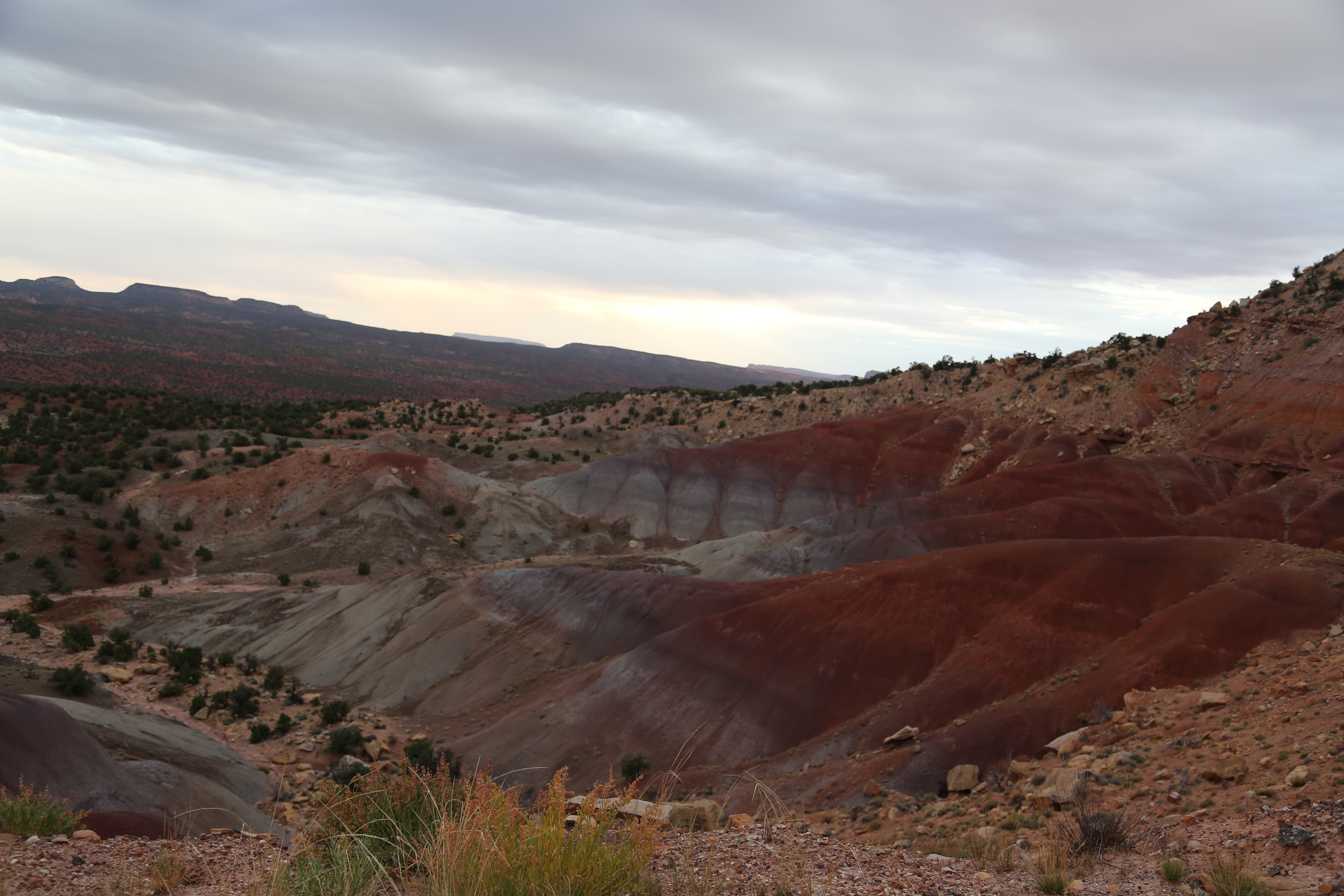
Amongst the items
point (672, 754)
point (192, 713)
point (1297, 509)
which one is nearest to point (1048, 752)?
point (672, 754)

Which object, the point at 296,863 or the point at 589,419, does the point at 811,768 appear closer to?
the point at 296,863

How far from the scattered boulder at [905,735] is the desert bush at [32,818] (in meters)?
15.3

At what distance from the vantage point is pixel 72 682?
22.2 meters

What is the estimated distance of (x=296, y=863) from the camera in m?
5.80

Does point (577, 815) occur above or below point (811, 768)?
above

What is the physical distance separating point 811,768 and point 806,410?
57.1 metres

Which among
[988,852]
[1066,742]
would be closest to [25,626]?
[1066,742]

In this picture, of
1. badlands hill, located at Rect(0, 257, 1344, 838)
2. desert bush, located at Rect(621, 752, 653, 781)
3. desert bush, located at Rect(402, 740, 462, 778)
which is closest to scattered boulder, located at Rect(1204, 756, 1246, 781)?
badlands hill, located at Rect(0, 257, 1344, 838)

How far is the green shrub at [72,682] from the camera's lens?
72.4ft

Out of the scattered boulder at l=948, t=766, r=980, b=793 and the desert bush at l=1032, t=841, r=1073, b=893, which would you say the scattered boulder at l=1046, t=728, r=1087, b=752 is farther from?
the desert bush at l=1032, t=841, r=1073, b=893

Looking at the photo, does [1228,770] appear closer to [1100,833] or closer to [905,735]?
[1100,833]

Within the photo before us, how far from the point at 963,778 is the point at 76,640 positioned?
33.1 m

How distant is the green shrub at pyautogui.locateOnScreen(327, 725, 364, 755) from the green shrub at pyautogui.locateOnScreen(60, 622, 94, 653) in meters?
14.9

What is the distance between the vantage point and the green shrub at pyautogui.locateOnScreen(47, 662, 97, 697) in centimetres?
2208
